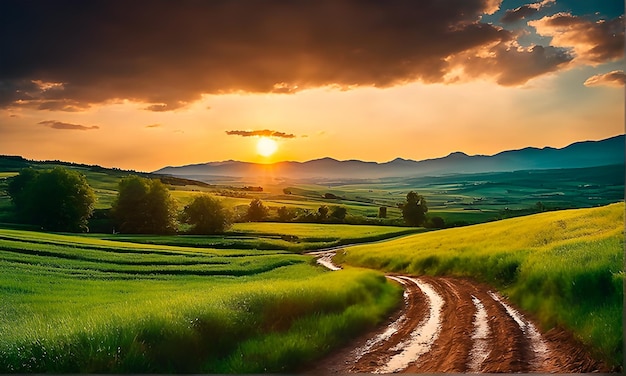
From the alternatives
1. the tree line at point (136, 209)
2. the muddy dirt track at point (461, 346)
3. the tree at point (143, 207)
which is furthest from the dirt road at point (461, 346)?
the tree at point (143, 207)

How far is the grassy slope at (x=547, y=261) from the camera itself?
7.41 m

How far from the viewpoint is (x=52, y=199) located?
10.2 metres

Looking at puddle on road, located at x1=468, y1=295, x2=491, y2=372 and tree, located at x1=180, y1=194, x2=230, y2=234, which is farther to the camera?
tree, located at x1=180, y1=194, x2=230, y2=234

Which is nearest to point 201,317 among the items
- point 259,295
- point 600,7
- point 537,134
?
point 259,295

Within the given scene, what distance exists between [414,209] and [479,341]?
182 inches

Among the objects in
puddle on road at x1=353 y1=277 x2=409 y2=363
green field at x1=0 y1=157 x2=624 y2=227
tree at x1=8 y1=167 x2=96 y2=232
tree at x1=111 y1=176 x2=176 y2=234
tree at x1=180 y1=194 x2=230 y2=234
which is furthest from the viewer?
green field at x1=0 y1=157 x2=624 y2=227

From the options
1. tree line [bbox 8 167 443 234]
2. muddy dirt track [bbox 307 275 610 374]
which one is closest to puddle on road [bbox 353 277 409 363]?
muddy dirt track [bbox 307 275 610 374]

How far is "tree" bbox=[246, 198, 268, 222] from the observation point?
37.8ft

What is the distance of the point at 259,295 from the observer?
812cm

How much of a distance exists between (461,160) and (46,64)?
905 cm

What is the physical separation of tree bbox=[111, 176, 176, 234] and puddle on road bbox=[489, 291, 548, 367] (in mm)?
6720

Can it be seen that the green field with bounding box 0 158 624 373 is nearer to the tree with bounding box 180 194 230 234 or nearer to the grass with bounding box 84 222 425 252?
the grass with bounding box 84 222 425 252

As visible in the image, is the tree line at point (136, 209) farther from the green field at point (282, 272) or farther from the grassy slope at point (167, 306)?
the grassy slope at point (167, 306)

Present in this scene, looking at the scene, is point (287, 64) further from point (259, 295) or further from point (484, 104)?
point (259, 295)
